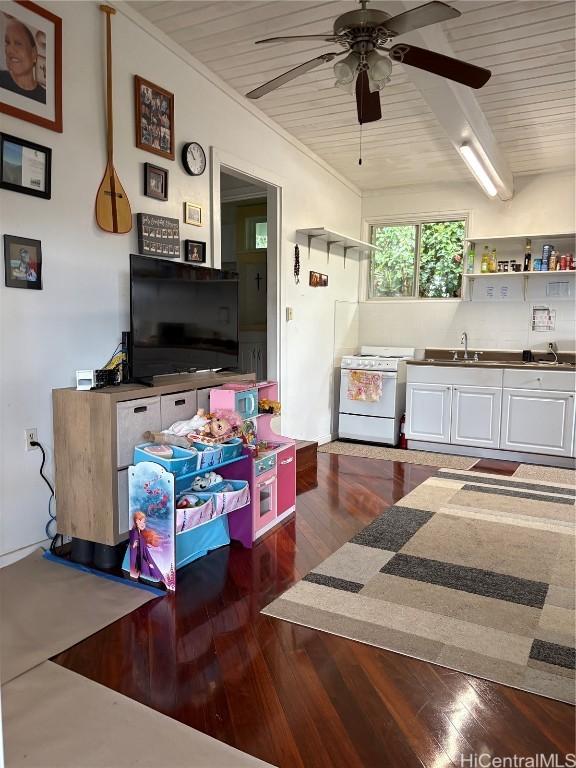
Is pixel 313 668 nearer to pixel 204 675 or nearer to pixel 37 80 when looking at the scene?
pixel 204 675

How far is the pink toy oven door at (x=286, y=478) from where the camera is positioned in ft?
11.0

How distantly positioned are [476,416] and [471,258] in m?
1.81

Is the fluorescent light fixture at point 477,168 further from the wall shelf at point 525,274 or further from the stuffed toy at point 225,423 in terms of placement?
the stuffed toy at point 225,423

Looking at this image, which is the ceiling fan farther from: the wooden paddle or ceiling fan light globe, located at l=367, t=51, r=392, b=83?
the wooden paddle

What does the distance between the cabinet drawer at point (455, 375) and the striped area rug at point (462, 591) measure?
1.63m

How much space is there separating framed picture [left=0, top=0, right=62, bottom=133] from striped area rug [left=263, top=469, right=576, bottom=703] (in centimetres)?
250

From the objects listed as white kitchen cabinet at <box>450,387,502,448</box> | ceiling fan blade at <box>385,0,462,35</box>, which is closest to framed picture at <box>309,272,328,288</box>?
white kitchen cabinet at <box>450,387,502,448</box>

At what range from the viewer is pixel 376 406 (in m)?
5.61

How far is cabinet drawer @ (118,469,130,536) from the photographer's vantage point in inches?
102

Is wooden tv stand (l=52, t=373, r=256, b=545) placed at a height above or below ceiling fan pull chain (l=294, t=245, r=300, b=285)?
below

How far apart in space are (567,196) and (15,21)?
503cm

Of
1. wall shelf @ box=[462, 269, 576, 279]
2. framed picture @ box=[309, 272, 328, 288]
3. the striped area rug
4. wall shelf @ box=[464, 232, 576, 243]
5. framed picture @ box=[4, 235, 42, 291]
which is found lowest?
the striped area rug
